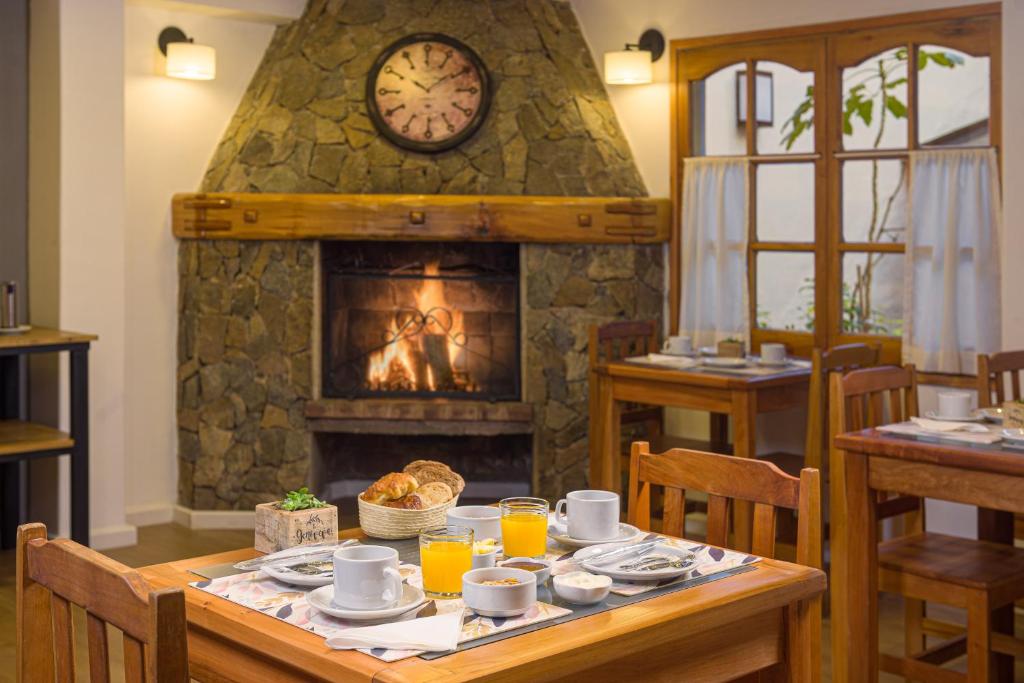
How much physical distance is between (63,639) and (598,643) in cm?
71

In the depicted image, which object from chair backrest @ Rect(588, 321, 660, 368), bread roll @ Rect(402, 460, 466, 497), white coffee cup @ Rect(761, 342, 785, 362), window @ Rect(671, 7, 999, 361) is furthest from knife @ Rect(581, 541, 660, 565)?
window @ Rect(671, 7, 999, 361)

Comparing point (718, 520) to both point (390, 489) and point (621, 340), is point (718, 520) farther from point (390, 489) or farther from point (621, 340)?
point (621, 340)

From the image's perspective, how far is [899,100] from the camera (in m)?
4.80

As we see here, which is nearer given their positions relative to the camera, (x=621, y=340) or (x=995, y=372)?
(x=995, y=372)

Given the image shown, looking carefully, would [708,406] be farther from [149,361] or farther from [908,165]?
[149,361]

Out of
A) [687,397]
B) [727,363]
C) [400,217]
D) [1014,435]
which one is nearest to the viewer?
[1014,435]

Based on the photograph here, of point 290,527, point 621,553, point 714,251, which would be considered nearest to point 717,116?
point 714,251

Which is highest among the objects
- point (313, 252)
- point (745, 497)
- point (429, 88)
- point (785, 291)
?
point (429, 88)

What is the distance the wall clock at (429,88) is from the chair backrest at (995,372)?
261 centimetres

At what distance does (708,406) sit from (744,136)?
1467 mm

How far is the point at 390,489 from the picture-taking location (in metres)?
2.21

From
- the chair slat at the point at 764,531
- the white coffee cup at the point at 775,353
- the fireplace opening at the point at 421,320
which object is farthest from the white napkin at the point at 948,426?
the fireplace opening at the point at 421,320

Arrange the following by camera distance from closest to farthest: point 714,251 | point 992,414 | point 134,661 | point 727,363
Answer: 1. point 134,661
2. point 992,414
3. point 727,363
4. point 714,251

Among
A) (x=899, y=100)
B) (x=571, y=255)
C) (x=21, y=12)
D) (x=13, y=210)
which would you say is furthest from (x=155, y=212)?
(x=899, y=100)
